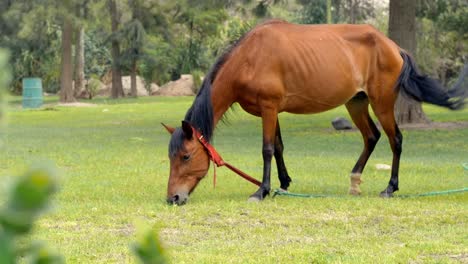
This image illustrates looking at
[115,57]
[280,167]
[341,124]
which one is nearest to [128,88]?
[115,57]

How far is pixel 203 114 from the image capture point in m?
9.79

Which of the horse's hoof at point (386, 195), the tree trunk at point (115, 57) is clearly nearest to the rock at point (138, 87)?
the tree trunk at point (115, 57)

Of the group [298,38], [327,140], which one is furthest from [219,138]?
[298,38]

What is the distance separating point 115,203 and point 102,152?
7736 mm

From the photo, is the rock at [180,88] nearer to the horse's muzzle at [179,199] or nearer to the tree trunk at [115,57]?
the tree trunk at [115,57]

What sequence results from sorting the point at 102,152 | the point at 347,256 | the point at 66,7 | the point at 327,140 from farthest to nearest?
the point at 66,7
the point at 327,140
the point at 102,152
the point at 347,256

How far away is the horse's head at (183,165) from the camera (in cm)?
954

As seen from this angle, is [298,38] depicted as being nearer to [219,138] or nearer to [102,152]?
[102,152]

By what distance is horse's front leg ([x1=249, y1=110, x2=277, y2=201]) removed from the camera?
9969 millimetres

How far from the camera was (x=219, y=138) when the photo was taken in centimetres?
2128

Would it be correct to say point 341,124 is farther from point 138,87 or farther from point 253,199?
point 138,87

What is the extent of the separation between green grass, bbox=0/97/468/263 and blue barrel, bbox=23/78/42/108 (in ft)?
74.2

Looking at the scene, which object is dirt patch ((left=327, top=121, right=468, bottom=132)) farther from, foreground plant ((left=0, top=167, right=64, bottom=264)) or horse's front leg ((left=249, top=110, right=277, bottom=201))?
foreground plant ((left=0, top=167, right=64, bottom=264))

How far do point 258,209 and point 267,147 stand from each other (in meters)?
1.32
